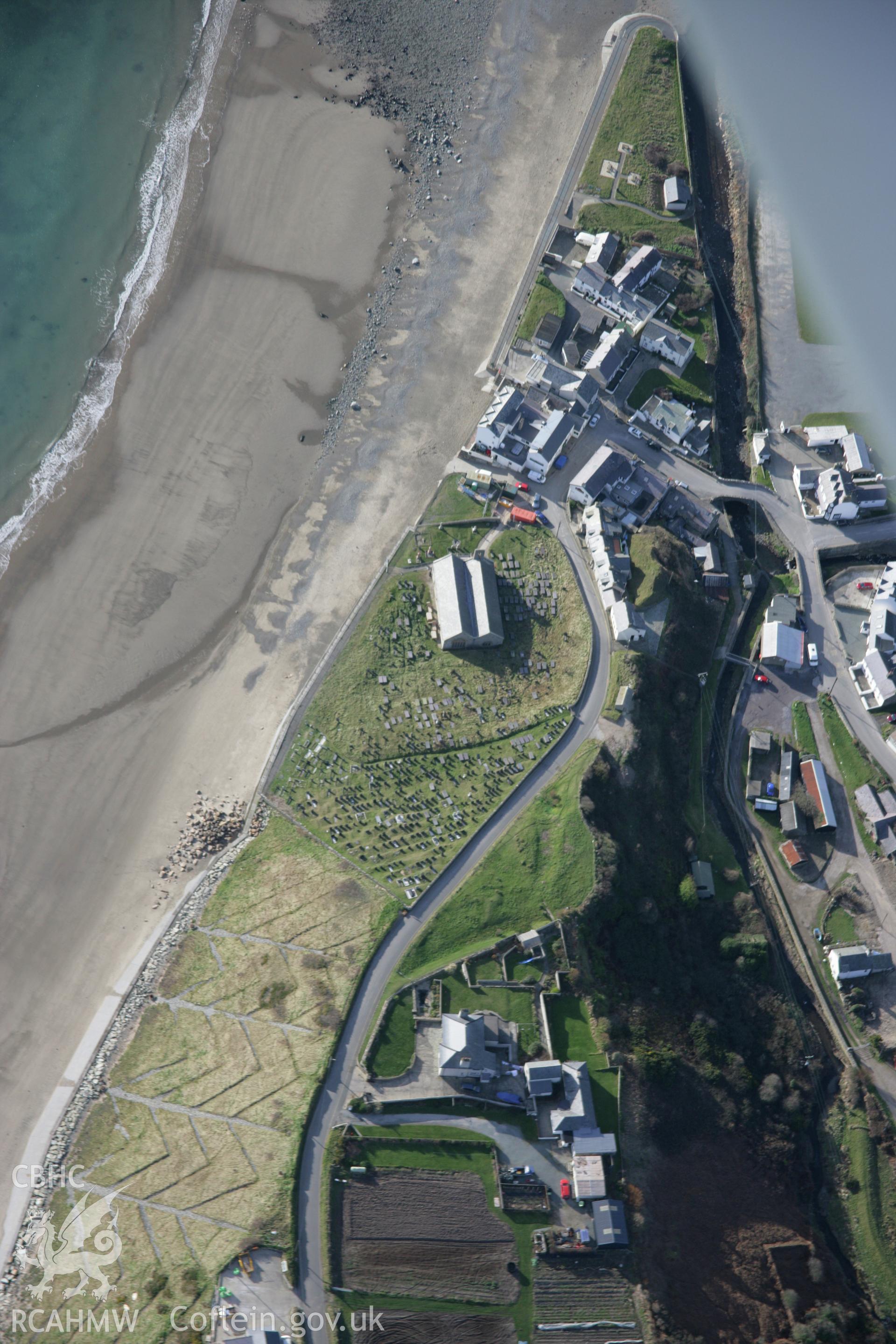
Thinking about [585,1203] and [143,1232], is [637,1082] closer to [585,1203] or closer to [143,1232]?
[585,1203]

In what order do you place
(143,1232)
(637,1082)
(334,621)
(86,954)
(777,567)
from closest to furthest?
(143,1232), (637,1082), (86,954), (334,621), (777,567)

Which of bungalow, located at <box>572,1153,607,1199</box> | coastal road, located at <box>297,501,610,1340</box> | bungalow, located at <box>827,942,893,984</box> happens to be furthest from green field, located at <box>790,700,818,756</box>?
bungalow, located at <box>572,1153,607,1199</box>

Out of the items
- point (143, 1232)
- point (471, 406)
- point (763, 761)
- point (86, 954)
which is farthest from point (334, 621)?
point (143, 1232)

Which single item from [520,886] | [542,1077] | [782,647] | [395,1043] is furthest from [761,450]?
[395,1043]

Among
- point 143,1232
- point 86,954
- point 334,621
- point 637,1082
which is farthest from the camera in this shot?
point 334,621

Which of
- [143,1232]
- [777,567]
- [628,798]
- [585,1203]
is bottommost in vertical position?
[143,1232]

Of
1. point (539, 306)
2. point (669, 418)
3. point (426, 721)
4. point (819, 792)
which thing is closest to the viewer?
point (426, 721)

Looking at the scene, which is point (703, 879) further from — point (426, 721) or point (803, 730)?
point (426, 721)
